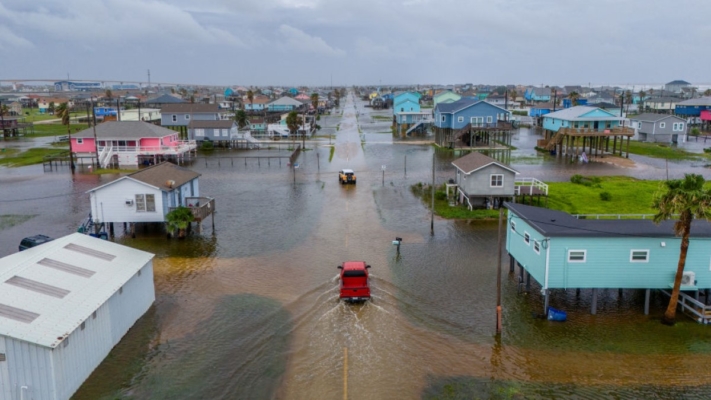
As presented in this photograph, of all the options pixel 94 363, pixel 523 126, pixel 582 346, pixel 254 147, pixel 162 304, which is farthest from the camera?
pixel 523 126

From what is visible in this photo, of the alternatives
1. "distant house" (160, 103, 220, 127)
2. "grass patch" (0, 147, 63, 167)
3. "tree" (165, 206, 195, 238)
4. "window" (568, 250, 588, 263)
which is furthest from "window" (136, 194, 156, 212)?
"distant house" (160, 103, 220, 127)

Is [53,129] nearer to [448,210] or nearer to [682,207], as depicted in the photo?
[448,210]

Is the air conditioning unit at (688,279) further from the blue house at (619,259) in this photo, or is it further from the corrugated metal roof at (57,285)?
the corrugated metal roof at (57,285)

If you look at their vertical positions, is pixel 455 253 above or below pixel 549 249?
below

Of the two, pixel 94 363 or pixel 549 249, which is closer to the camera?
pixel 94 363

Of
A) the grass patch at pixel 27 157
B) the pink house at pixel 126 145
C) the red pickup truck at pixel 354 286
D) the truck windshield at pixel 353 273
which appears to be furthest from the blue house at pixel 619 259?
the grass patch at pixel 27 157

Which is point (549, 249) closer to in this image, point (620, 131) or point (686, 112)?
point (620, 131)

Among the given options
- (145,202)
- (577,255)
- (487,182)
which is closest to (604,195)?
(487,182)

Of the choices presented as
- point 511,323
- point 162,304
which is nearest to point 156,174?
point 162,304
